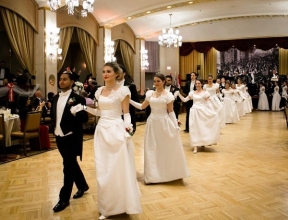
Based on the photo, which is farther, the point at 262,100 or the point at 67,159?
the point at 262,100

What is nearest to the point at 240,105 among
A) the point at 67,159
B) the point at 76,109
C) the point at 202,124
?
the point at 202,124

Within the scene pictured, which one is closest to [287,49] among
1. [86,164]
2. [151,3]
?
[151,3]

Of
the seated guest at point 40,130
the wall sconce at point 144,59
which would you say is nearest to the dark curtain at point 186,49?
the wall sconce at point 144,59

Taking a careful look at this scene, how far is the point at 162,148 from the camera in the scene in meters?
4.48

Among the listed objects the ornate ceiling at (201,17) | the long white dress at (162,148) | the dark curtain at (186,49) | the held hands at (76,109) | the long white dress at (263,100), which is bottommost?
the long white dress at (162,148)

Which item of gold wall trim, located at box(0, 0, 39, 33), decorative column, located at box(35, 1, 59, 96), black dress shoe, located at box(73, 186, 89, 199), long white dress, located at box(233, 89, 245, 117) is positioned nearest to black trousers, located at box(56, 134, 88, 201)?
black dress shoe, located at box(73, 186, 89, 199)

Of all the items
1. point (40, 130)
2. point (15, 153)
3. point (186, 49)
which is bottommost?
point (15, 153)

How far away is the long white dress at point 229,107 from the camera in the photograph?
1108 centimetres

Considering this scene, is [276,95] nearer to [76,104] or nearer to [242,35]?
[242,35]

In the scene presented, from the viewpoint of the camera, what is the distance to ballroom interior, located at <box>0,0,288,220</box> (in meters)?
3.70

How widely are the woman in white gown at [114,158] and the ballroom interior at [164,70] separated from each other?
234 mm

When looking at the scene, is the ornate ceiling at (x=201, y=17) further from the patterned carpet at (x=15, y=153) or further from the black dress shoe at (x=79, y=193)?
the black dress shoe at (x=79, y=193)

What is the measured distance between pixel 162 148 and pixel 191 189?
65 centimetres

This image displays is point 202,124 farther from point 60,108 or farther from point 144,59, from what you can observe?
point 144,59
